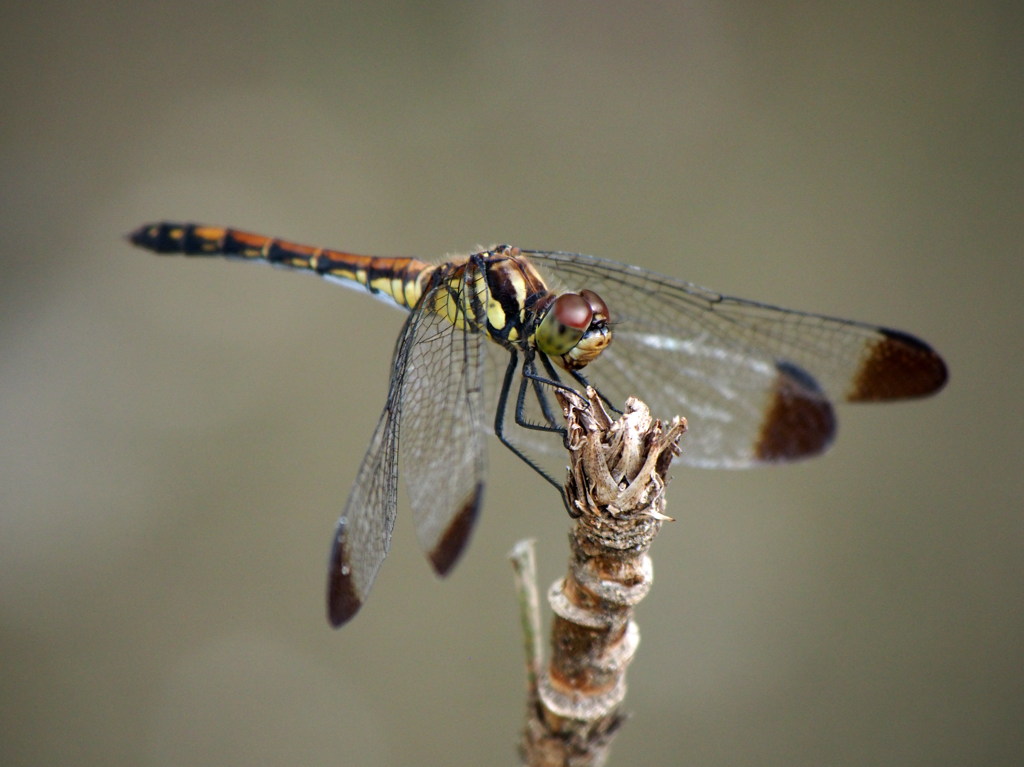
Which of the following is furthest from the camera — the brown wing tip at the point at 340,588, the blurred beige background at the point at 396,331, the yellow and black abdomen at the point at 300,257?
the blurred beige background at the point at 396,331

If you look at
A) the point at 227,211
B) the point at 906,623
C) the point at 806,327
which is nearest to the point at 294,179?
the point at 227,211

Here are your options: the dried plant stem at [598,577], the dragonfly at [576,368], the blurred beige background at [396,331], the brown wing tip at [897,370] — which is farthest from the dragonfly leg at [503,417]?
the blurred beige background at [396,331]

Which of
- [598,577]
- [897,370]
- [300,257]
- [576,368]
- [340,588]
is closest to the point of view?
[598,577]

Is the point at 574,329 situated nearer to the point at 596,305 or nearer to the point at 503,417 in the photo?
the point at 596,305

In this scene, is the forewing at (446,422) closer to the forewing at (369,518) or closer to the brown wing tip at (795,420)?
the forewing at (369,518)

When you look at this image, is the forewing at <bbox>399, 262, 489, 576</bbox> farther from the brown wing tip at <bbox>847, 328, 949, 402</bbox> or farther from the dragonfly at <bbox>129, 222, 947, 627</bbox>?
the brown wing tip at <bbox>847, 328, 949, 402</bbox>

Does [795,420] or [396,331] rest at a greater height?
[396,331]

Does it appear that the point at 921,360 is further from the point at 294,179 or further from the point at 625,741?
the point at 294,179

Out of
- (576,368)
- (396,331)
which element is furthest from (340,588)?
(396,331)
